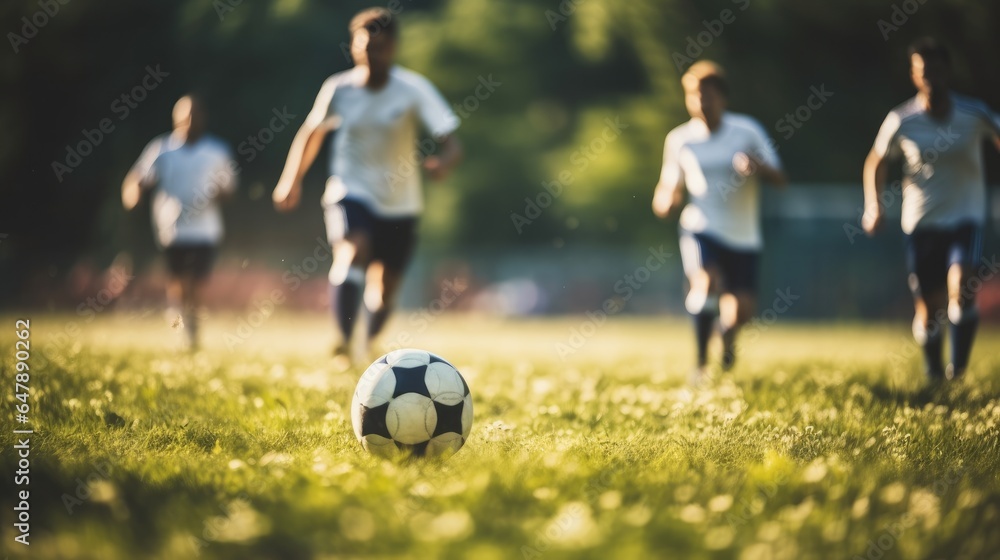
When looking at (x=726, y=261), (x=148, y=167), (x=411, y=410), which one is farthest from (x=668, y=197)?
(x=148, y=167)

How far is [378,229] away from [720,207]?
106 inches

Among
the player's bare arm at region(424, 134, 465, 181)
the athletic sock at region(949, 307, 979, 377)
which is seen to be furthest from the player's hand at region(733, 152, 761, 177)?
the player's bare arm at region(424, 134, 465, 181)

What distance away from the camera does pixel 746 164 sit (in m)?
7.43

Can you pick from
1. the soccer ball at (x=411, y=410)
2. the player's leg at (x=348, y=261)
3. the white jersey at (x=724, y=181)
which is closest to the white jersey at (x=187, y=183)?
the player's leg at (x=348, y=261)

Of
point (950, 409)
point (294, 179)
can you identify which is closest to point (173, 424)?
point (294, 179)

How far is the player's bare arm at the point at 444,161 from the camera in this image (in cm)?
700

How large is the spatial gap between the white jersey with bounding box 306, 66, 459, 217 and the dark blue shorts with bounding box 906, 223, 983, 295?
3.52m

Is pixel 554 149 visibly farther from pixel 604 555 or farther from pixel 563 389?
pixel 604 555

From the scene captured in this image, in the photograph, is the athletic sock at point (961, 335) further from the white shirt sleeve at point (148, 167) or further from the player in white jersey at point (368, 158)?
the white shirt sleeve at point (148, 167)

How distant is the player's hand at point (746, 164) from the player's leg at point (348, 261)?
287 centimetres

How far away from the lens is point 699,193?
7.68 metres

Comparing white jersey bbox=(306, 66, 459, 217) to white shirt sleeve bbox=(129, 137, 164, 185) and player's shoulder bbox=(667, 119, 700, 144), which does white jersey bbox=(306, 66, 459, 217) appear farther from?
white shirt sleeve bbox=(129, 137, 164, 185)

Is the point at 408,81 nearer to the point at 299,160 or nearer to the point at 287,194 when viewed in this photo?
the point at 299,160

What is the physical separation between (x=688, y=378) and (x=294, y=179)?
11.2 feet
